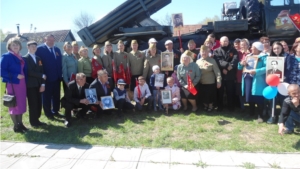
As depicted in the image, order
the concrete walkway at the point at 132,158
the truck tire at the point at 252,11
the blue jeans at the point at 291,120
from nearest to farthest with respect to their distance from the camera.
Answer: the concrete walkway at the point at 132,158 → the blue jeans at the point at 291,120 → the truck tire at the point at 252,11

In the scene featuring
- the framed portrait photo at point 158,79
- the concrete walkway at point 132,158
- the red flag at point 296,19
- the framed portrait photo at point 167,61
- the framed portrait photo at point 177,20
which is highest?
the framed portrait photo at point 177,20

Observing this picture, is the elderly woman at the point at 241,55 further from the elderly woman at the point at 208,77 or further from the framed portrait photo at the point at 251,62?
the elderly woman at the point at 208,77

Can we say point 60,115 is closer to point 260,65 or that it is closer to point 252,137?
point 252,137

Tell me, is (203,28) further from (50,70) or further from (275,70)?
(50,70)

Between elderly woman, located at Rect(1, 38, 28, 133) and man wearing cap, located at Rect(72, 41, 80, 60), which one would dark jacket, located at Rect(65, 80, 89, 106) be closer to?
elderly woman, located at Rect(1, 38, 28, 133)

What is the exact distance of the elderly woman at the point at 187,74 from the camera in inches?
209

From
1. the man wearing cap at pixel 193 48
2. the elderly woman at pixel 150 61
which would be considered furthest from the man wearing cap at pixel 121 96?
the man wearing cap at pixel 193 48

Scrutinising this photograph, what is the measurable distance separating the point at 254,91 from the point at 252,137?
107 cm

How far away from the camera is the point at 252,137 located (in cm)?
393

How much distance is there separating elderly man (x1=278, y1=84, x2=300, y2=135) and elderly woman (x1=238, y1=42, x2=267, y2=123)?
0.64m

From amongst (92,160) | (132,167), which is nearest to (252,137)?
(132,167)

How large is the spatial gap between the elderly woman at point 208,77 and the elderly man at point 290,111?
150 cm

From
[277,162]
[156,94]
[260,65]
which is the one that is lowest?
[277,162]

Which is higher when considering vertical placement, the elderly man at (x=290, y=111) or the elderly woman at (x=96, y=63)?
the elderly woman at (x=96, y=63)
